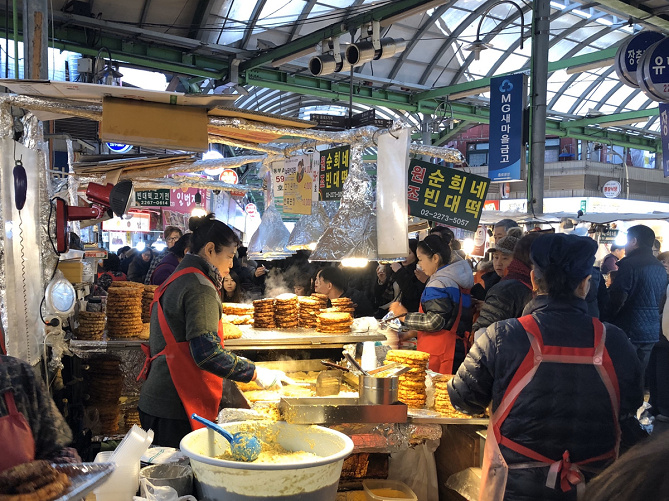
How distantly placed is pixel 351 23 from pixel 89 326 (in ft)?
20.9

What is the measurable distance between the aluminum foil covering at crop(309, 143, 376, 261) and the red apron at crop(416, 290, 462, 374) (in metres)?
1.43

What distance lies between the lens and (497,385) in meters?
2.77

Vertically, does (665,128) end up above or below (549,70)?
below

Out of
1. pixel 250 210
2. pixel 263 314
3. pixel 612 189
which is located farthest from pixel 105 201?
pixel 612 189

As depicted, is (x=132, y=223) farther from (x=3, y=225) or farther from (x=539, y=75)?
(x=3, y=225)

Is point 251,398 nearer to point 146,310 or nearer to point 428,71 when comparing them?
point 146,310

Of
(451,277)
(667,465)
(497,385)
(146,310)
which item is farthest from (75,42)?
(667,465)

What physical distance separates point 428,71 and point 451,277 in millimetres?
11151

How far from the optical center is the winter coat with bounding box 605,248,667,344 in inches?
275

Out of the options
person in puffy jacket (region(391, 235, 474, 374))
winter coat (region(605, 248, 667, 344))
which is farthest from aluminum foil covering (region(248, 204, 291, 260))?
winter coat (region(605, 248, 667, 344))

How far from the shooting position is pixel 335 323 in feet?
18.4

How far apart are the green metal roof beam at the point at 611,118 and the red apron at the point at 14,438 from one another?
19190 millimetres

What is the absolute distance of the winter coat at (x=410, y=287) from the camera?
7648 mm

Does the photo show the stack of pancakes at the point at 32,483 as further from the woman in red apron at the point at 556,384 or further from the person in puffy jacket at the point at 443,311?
the person in puffy jacket at the point at 443,311
